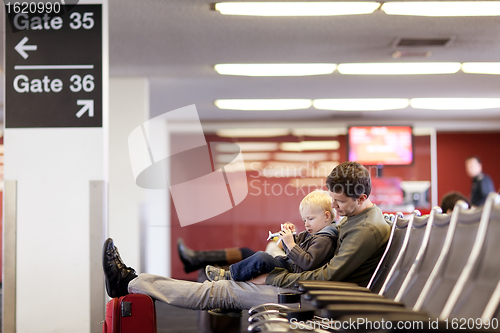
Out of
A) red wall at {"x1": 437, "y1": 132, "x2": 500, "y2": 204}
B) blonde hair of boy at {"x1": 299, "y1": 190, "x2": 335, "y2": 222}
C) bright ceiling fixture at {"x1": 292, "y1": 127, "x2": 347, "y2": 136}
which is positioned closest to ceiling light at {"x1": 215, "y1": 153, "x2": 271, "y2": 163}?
bright ceiling fixture at {"x1": 292, "y1": 127, "x2": 347, "y2": 136}

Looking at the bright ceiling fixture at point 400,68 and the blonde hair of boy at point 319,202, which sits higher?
the bright ceiling fixture at point 400,68

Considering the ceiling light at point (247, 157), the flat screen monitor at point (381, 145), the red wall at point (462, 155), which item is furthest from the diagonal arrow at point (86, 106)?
the red wall at point (462, 155)

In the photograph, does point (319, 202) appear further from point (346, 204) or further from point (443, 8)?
point (443, 8)

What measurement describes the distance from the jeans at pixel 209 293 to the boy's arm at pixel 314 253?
0.90ft

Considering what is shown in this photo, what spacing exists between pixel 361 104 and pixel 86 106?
4.65 meters

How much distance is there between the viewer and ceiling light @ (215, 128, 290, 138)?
8133mm

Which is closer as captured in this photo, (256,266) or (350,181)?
(350,181)

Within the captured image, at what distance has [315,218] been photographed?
291 cm

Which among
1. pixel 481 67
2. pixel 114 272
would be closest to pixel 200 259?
pixel 114 272

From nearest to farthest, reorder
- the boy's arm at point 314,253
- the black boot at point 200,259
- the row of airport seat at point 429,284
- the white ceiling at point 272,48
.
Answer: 1. the row of airport seat at point 429,284
2. the boy's arm at point 314,253
3. the white ceiling at point 272,48
4. the black boot at point 200,259

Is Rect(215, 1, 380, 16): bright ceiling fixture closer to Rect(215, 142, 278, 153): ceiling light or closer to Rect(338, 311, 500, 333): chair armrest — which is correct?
Rect(338, 311, 500, 333): chair armrest

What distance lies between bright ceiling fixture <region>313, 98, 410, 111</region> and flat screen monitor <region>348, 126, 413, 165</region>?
0.45 m

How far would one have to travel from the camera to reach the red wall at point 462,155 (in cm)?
867

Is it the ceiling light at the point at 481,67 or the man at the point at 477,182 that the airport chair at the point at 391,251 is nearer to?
the ceiling light at the point at 481,67
